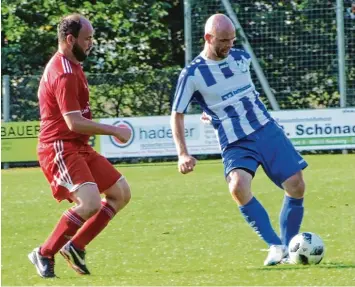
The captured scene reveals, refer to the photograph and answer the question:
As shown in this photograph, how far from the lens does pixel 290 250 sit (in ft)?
26.2

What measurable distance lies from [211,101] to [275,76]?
56.4 ft

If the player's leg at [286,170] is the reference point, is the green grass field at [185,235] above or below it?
below

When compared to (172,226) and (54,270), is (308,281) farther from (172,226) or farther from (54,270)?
(172,226)

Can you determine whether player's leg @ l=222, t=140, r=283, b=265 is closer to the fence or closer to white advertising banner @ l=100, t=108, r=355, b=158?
white advertising banner @ l=100, t=108, r=355, b=158

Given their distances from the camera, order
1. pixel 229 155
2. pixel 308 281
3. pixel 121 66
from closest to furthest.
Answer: pixel 308 281 < pixel 229 155 < pixel 121 66

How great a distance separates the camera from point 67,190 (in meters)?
7.65

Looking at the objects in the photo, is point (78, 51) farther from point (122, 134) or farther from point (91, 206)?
point (91, 206)

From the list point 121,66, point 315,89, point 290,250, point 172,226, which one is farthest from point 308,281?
point 121,66

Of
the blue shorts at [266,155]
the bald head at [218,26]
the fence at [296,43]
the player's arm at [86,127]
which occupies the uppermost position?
the bald head at [218,26]

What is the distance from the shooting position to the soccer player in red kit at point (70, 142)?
744cm

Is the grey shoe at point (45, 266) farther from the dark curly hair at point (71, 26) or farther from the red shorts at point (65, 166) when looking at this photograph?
the dark curly hair at point (71, 26)

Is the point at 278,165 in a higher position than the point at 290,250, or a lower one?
higher

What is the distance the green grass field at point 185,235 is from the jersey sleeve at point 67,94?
1.24 metres

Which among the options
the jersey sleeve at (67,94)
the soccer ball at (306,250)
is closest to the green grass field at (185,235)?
the soccer ball at (306,250)
